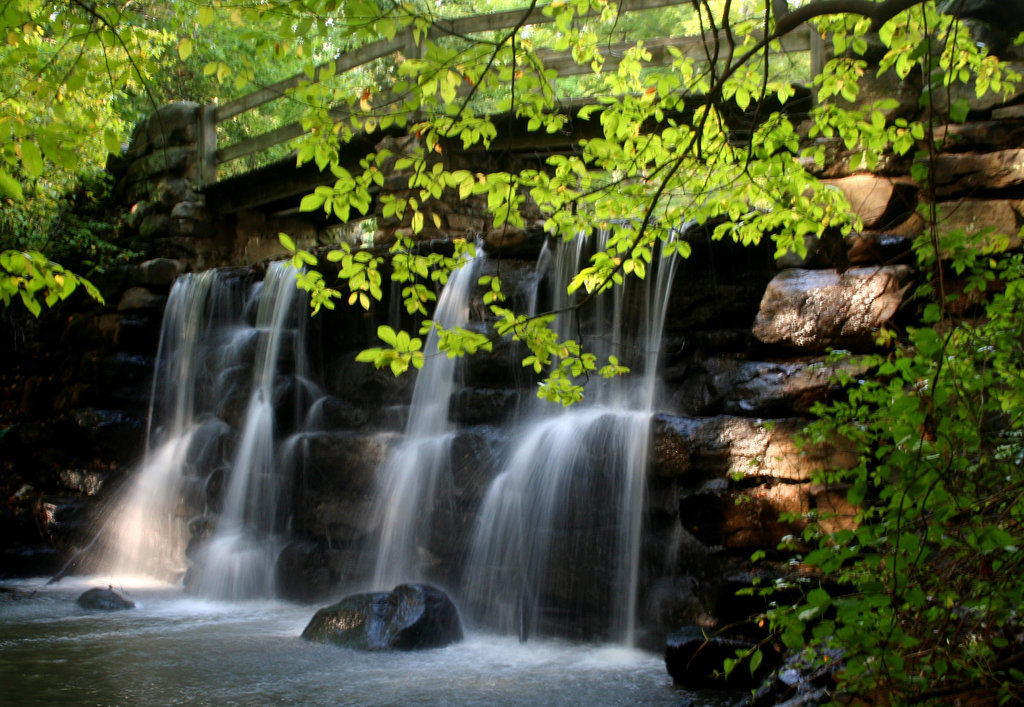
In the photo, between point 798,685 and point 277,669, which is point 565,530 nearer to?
point 277,669

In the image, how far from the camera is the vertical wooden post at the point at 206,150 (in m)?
12.6

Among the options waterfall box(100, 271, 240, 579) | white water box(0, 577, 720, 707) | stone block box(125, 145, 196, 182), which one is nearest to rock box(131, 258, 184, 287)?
waterfall box(100, 271, 240, 579)

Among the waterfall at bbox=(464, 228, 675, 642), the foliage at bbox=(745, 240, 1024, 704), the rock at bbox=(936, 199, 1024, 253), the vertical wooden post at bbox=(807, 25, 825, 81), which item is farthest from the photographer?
the vertical wooden post at bbox=(807, 25, 825, 81)

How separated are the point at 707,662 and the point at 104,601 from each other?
526cm

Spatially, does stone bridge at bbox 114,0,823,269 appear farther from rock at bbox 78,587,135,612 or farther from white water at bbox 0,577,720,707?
white water at bbox 0,577,720,707

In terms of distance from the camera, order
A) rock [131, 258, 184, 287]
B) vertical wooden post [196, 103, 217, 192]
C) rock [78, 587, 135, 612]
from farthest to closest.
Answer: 1. vertical wooden post [196, 103, 217, 192]
2. rock [131, 258, 184, 287]
3. rock [78, 587, 135, 612]

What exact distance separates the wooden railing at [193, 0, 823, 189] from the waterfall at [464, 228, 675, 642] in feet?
9.31

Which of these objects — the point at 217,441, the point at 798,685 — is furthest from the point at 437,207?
the point at 798,685

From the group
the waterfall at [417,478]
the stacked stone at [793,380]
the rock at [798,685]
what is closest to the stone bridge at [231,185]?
the waterfall at [417,478]

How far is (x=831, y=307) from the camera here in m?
5.52

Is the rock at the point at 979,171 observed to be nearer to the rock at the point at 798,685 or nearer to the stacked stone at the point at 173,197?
the rock at the point at 798,685

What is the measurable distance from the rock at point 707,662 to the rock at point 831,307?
2.12m

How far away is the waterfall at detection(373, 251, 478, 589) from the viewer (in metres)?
6.89

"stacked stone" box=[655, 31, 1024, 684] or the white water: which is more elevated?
"stacked stone" box=[655, 31, 1024, 684]
